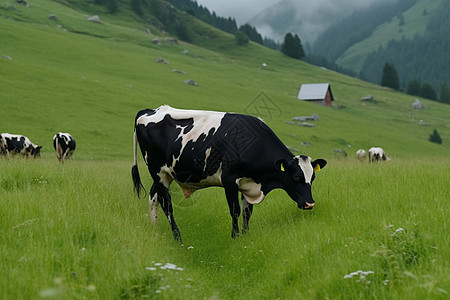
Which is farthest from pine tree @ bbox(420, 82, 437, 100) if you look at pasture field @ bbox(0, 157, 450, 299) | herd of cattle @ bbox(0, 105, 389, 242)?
herd of cattle @ bbox(0, 105, 389, 242)

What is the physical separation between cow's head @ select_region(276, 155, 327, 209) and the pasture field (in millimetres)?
345

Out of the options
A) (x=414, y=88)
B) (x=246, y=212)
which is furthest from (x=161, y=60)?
(x=414, y=88)

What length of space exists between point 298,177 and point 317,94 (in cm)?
8853

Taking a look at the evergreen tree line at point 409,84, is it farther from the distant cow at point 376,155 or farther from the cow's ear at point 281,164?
the cow's ear at point 281,164

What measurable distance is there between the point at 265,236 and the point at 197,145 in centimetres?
279

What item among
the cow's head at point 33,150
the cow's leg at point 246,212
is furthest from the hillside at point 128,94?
the cow's leg at point 246,212

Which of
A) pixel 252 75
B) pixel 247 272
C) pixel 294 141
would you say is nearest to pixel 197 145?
pixel 247 272

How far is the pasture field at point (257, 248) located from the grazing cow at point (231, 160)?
586mm

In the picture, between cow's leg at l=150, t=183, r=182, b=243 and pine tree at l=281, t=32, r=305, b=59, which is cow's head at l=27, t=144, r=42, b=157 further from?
pine tree at l=281, t=32, r=305, b=59

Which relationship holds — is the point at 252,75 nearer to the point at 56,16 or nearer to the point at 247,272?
the point at 56,16

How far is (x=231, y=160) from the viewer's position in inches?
372

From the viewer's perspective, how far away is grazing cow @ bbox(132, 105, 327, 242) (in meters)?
9.10

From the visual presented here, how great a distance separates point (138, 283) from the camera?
5047 millimetres

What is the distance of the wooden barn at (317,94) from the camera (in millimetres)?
92875
